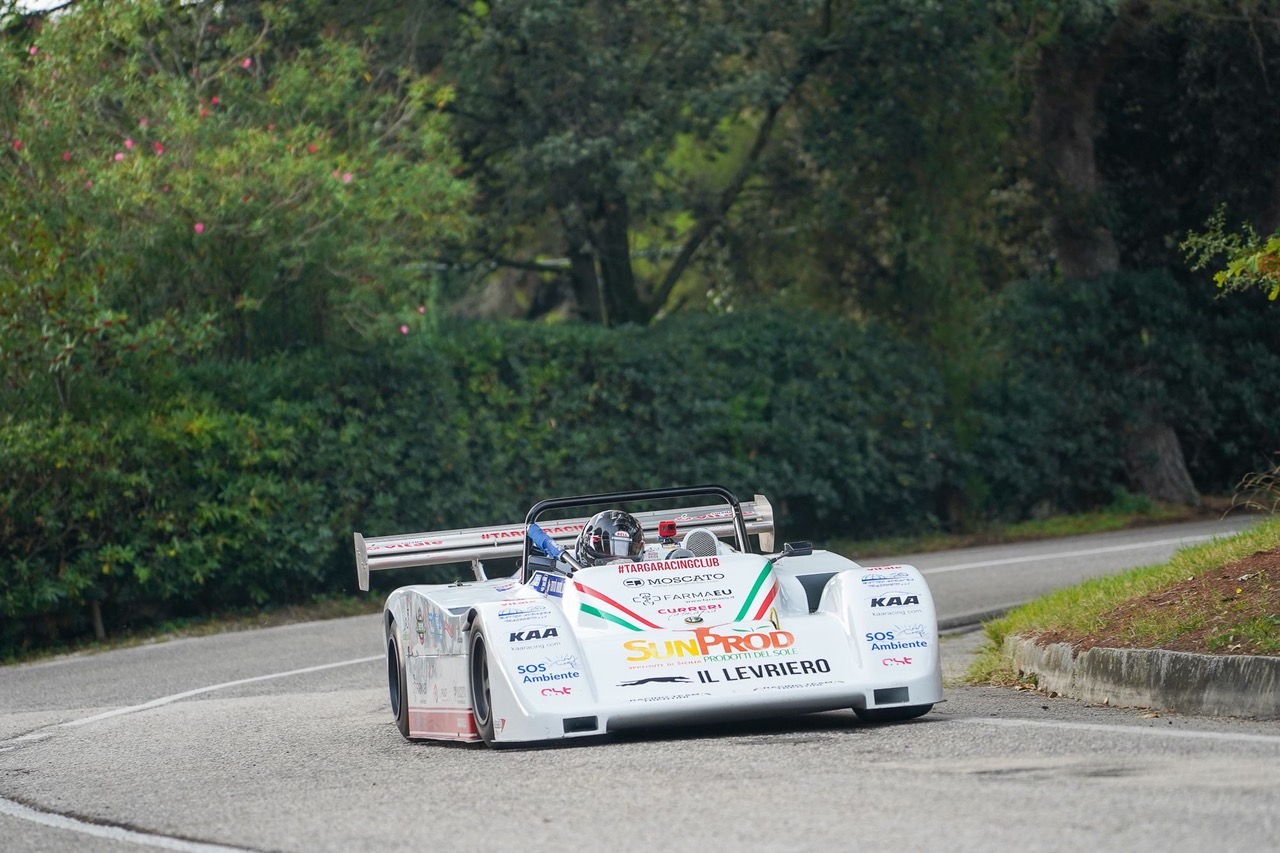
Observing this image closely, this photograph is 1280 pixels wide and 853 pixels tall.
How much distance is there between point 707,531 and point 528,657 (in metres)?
1.69

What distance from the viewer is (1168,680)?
29.7 feet

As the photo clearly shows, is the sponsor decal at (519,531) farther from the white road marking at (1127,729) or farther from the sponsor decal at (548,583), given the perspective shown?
the white road marking at (1127,729)

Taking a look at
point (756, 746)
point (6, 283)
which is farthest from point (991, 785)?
point (6, 283)

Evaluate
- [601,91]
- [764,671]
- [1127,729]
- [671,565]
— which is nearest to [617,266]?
[601,91]

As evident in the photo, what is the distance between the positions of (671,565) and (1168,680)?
97.9 inches

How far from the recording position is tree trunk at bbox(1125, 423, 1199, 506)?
88.4 feet

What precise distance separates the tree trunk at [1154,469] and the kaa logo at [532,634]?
19642 millimetres

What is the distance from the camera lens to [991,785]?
6820mm

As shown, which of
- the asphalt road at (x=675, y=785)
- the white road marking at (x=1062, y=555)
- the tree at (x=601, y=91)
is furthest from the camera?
the tree at (x=601, y=91)

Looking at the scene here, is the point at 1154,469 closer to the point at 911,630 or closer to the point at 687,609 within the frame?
the point at 911,630

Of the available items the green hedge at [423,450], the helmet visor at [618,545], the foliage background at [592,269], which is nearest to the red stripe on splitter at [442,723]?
the helmet visor at [618,545]

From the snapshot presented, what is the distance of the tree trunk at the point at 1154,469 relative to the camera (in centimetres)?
2695

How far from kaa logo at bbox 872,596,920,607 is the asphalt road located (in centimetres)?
58

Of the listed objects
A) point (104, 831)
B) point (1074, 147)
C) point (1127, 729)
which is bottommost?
point (1127, 729)
